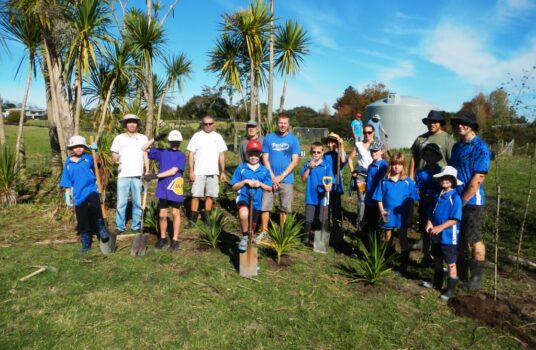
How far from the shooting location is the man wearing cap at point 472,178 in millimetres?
3932

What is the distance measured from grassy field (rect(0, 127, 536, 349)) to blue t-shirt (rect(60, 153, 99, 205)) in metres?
0.80

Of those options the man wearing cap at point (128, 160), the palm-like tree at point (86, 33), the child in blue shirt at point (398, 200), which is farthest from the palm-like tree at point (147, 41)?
the child in blue shirt at point (398, 200)

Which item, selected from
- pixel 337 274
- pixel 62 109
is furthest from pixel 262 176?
pixel 62 109

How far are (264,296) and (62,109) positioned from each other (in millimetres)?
5740

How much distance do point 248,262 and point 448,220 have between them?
7.41 ft

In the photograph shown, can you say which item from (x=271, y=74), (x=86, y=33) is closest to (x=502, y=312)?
(x=86, y=33)

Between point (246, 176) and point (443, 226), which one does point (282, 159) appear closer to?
point (246, 176)

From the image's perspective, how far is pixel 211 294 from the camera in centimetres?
402

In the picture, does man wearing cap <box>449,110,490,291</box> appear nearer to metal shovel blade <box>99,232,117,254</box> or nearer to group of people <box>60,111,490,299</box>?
group of people <box>60,111,490,299</box>

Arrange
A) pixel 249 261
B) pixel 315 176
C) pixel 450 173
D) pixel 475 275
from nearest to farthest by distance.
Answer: pixel 450 173 → pixel 475 275 → pixel 249 261 → pixel 315 176

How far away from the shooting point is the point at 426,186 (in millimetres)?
4559

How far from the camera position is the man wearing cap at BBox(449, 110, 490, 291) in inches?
155

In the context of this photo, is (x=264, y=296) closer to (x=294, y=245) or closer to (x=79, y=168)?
(x=294, y=245)

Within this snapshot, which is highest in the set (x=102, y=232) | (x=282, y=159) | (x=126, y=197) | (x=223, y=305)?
(x=282, y=159)
